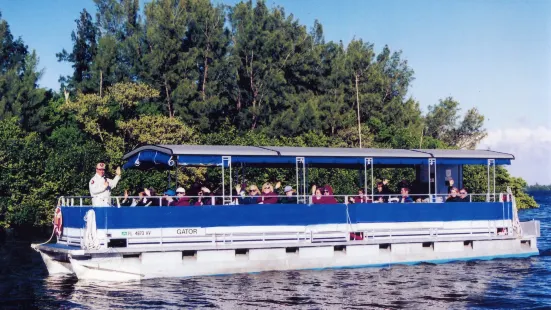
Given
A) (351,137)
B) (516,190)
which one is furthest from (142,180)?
(516,190)

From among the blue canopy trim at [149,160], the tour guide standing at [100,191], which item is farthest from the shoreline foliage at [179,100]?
the tour guide standing at [100,191]

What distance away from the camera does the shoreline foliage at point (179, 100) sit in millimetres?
43469

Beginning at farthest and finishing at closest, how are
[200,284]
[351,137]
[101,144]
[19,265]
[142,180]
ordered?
[351,137], [101,144], [142,180], [19,265], [200,284]

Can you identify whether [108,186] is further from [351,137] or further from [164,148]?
[351,137]

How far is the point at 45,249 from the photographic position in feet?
68.3

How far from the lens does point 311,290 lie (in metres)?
19.0

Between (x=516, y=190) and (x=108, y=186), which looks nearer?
(x=108, y=186)

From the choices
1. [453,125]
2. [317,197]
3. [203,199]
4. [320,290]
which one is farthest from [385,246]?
[453,125]

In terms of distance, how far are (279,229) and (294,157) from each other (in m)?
2.25

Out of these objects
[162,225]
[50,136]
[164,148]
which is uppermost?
[50,136]

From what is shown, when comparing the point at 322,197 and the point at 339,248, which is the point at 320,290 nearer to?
the point at 339,248

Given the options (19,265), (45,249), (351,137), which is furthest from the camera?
(351,137)

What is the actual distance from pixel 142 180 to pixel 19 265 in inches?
735

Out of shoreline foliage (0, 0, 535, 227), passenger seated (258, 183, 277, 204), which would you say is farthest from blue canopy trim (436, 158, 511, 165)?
shoreline foliage (0, 0, 535, 227)
